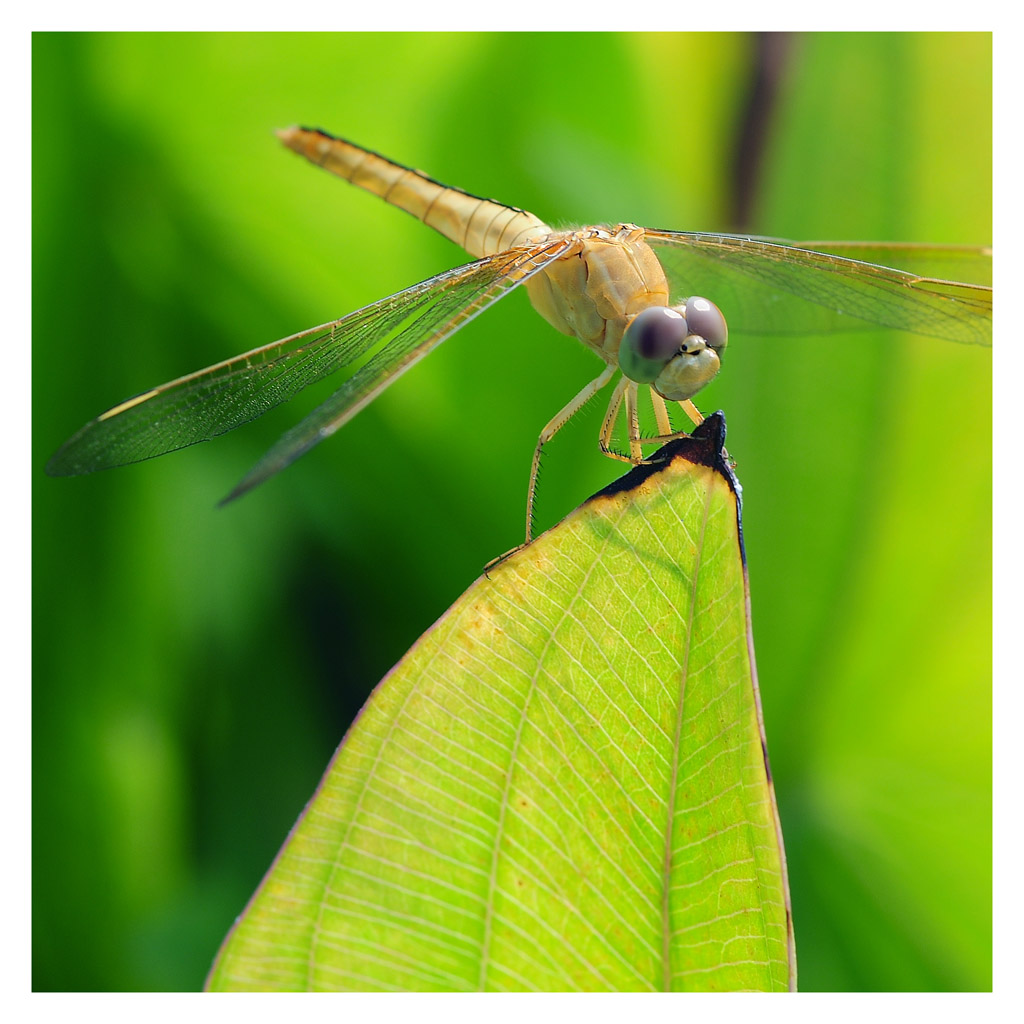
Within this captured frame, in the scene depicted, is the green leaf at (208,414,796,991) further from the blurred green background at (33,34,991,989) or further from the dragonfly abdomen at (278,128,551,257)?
the dragonfly abdomen at (278,128,551,257)

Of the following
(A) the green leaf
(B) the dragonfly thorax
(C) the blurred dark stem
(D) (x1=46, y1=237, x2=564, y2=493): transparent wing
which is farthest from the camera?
(C) the blurred dark stem

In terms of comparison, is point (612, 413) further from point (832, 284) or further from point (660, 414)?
point (832, 284)

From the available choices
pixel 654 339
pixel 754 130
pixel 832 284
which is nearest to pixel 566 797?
pixel 654 339

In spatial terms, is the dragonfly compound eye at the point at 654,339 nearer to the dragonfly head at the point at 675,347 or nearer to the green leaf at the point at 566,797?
the dragonfly head at the point at 675,347

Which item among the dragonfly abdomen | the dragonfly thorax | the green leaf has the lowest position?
the green leaf

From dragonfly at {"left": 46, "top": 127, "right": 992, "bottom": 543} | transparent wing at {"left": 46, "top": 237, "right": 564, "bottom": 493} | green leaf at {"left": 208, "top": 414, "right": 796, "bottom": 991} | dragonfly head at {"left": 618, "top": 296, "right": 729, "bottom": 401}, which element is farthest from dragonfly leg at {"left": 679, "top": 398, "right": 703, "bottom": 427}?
green leaf at {"left": 208, "top": 414, "right": 796, "bottom": 991}
